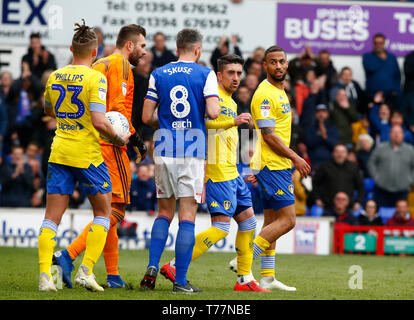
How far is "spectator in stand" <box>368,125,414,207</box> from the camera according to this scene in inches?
651

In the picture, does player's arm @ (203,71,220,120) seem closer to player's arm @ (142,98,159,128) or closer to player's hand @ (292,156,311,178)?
player's arm @ (142,98,159,128)

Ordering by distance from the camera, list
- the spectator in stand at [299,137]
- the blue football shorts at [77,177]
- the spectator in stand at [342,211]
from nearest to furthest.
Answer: the blue football shorts at [77,177], the spectator in stand at [342,211], the spectator in stand at [299,137]

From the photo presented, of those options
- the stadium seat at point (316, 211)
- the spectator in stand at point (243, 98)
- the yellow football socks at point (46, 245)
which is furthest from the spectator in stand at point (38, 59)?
the yellow football socks at point (46, 245)

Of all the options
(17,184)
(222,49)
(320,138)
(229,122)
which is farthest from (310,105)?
(229,122)

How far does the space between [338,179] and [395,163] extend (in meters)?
1.35

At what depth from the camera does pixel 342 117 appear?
17.4 metres

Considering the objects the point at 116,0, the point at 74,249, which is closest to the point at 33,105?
the point at 116,0

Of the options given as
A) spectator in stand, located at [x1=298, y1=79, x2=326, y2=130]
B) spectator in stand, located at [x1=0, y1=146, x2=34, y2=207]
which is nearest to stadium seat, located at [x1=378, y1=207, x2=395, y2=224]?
spectator in stand, located at [x1=298, y1=79, x2=326, y2=130]

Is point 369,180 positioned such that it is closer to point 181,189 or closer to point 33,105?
point 33,105

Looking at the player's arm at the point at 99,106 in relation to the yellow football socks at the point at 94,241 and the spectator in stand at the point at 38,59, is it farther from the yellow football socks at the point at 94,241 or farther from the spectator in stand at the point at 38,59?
the spectator in stand at the point at 38,59

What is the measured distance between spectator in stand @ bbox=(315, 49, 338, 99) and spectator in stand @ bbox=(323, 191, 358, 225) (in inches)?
115

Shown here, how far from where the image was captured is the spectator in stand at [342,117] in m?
17.3

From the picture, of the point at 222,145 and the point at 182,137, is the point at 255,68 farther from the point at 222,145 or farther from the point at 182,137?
the point at 182,137

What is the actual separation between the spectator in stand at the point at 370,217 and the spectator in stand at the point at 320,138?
1648mm
